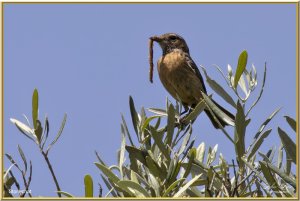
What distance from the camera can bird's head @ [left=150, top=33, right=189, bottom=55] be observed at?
9.34 m

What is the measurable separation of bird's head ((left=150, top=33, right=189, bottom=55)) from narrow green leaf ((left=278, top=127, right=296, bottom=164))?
649cm

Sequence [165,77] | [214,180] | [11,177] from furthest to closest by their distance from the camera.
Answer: [165,77], [11,177], [214,180]

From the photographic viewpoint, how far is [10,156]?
11.2 feet

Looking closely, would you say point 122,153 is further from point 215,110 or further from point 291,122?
point 291,122

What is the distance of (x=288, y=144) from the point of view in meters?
2.84

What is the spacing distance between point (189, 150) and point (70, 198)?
81cm

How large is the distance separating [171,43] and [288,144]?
22.0ft

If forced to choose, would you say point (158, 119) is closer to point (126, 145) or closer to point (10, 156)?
point (126, 145)

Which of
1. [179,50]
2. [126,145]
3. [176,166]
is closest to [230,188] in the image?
[176,166]

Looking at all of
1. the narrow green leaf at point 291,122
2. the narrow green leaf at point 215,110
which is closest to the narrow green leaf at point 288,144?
the narrow green leaf at point 291,122

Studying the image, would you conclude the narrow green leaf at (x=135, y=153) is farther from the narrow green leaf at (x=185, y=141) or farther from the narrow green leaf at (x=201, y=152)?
the narrow green leaf at (x=201, y=152)

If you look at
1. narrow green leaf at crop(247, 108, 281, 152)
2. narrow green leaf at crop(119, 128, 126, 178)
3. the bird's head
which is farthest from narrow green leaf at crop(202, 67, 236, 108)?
the bird's head

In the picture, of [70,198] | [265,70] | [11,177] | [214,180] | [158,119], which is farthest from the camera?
[158,119]

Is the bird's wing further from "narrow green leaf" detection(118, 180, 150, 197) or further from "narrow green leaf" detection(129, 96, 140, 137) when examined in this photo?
"narrow green leaf" detection(118, 180, 150, 197)
